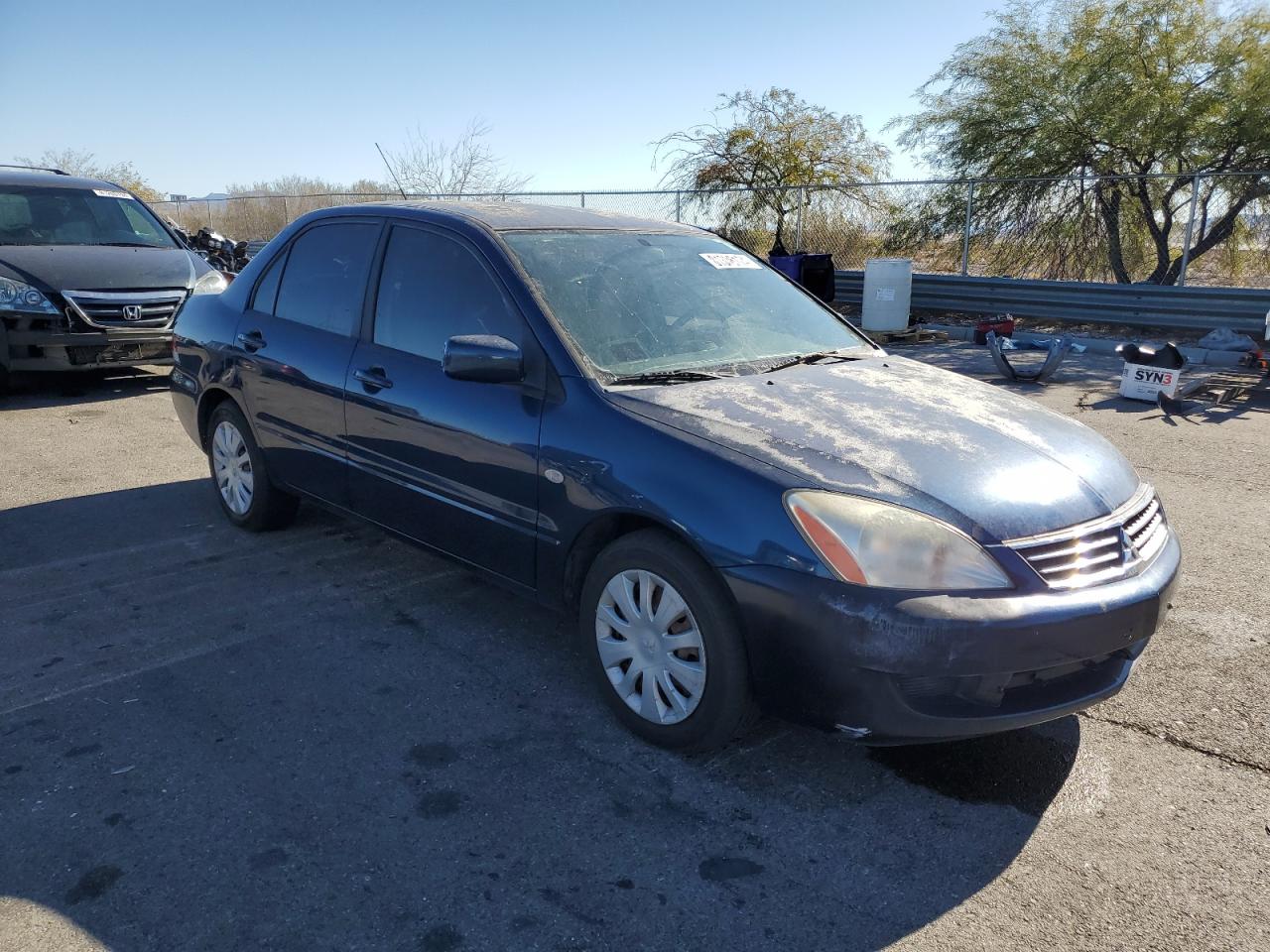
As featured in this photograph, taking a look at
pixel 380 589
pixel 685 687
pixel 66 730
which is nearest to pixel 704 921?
pixel 685 687

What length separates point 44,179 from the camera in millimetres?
9766

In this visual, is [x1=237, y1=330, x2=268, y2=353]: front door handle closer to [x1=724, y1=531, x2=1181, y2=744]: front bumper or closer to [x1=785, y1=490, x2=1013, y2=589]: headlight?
[x1=724, y1=531, x2=1181, y2=744]: front bumper

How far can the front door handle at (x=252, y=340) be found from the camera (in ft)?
15.7

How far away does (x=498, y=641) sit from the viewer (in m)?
3.96

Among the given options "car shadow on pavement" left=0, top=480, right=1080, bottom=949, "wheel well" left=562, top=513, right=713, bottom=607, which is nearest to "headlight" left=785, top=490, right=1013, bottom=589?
"wheel well" left=562, top=513, right=713, bottom=607

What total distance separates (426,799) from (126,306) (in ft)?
24.2

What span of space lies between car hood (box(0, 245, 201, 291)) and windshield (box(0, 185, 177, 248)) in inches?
10.2

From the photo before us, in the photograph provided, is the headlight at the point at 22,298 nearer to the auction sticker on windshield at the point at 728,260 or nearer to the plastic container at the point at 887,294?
the auction sticker on windshield at the point at 728,260

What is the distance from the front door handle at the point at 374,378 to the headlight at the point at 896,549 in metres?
2.01

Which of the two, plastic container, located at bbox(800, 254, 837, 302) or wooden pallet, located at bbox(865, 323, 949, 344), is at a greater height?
plastic container, located at bbox(800, 254, 837, 302)

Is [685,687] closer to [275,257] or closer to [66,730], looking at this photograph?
[66,730]

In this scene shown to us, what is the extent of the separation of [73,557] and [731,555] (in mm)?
3703

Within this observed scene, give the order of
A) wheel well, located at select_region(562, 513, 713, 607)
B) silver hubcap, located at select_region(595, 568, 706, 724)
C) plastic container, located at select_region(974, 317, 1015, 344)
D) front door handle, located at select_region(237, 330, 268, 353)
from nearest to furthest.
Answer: silver hubcap, located at select_region(595, 568, 706, 724), wheel well, located at select_region(562, 513, 713, 607), front door handle, located at select_region(237, 330, 268, 353), plastic container, located at select_region(974, 317, 1015, 344)

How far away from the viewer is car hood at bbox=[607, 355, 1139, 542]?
9.23ft
